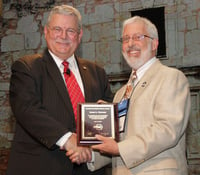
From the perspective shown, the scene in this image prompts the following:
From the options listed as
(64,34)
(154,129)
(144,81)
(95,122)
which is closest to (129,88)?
(144,81)

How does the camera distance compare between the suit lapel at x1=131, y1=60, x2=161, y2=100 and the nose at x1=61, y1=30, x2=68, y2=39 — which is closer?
the suit lapel at x1=131, y1=60, x2=161, y2=100

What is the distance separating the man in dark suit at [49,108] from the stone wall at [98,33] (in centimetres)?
437

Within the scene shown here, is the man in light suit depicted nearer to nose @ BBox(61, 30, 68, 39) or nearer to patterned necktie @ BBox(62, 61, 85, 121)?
patterned necktie @ BBox(62, 61, 85, 121)

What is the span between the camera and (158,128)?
2.70 meters

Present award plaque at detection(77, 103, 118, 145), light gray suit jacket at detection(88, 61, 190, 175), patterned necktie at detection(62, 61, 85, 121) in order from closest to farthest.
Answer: light gray suit jacket at detection(88, 61, 190, 175) → award plaque at detection(77, 103, 118, 145) → patterned necktie at detection(62, 61, 85, 121)

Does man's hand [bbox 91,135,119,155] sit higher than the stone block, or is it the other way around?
the stone block

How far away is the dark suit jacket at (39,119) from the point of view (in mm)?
3045

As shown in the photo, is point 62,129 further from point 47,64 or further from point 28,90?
point 47,64

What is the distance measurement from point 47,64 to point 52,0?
18.1 ft

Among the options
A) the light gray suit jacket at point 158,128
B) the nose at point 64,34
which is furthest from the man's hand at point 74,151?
the nose at point 64,34

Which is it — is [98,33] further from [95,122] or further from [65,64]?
[95,122]

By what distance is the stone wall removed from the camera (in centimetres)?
749

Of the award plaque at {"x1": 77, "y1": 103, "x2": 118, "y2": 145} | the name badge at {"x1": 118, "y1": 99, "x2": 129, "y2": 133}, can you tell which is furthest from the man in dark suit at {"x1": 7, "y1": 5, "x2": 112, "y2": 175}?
the name badge at {"x1": 118, "y1": 99, "x2": 129, "y2": 133}

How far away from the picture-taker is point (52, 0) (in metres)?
8.60
